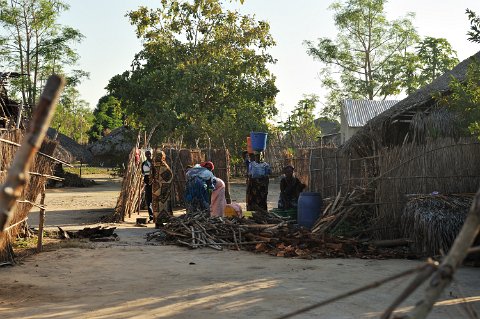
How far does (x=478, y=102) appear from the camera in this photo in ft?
32.1

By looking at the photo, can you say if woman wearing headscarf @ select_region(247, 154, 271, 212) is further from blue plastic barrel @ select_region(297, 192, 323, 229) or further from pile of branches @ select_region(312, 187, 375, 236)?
pile of branches @ select_region(312, 187, 375, 236)

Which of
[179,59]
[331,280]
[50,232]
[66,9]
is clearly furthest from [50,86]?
[66,9]

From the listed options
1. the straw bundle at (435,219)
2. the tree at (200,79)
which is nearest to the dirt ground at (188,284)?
the straw bundle at (435,219)

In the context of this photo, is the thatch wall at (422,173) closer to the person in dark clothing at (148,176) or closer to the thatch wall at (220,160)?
the person in dark clothing at (148,176)

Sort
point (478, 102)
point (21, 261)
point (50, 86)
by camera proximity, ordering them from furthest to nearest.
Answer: point (478, 102) < point (21, 261) < point (50, 86)

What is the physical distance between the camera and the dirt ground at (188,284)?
18.6 ft

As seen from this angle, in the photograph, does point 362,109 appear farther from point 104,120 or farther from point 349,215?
point 104,120

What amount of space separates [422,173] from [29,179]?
554 centimetres

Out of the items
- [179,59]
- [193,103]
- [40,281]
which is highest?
[179,59]

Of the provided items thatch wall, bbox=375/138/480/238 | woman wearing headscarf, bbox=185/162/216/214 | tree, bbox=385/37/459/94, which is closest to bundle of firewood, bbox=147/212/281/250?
woman wearing headscarf, bbox=185/162/216/214

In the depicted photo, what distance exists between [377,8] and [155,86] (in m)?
17.8

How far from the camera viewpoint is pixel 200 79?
2712 cm

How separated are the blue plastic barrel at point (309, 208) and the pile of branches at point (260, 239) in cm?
30

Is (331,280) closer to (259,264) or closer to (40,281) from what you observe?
(259,264)
